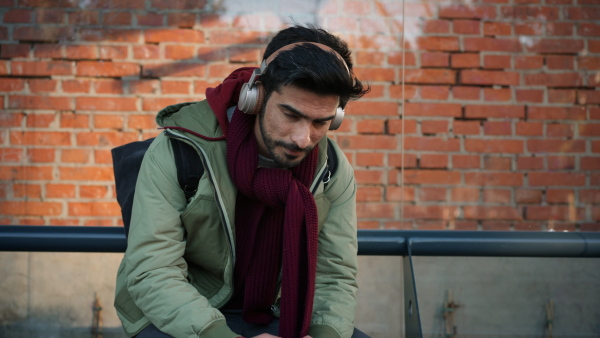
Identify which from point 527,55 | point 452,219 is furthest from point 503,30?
point 452,219

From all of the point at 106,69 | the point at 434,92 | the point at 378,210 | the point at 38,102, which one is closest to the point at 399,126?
the point at 434,92

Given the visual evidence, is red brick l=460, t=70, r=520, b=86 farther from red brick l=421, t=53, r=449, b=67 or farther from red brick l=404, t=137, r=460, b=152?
red brick l=404, t=137, r=460, b=152

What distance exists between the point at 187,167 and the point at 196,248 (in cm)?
28

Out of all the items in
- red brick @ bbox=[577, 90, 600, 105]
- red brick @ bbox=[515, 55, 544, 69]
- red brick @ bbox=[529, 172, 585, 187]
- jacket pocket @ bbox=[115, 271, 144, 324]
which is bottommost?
jacket pocket @ bbox=[115, 271, 144, 324]

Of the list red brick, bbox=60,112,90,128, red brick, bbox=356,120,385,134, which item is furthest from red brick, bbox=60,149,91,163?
red brick, bbox=356,120,385,134

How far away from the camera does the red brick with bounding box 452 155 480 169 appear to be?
380cm

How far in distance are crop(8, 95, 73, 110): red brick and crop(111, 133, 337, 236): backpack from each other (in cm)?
128

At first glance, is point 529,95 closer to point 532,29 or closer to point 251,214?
point 532,29

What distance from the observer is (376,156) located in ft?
12.4

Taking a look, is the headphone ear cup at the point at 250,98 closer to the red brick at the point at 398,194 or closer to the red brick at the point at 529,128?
the red brick at the point at 398,194

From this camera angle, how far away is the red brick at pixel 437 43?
3.75m

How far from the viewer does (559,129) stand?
3.81 m

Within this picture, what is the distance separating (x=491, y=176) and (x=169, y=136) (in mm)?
2228

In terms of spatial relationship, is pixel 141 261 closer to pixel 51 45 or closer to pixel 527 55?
pixel 51 45
